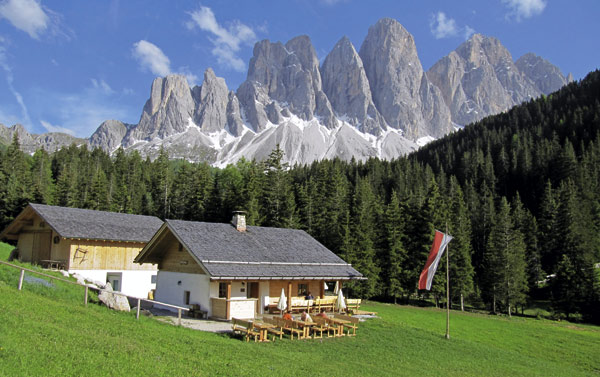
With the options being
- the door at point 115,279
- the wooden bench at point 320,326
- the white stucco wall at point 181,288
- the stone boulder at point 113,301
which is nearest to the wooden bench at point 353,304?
the wooden bench at point 320,326

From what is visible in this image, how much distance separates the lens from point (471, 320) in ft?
109

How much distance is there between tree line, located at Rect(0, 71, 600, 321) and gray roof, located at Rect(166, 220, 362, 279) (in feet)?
30.7

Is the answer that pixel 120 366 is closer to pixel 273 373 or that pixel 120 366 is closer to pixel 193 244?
pixel 273 373

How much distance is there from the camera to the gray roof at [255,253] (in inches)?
911

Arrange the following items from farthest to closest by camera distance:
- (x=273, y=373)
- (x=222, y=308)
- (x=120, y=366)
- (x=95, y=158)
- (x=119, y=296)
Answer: (x=95, y=158)
(x=222, y=308)
(x=119, y=296)
(x=273, y=373)
(x=120, y=366)

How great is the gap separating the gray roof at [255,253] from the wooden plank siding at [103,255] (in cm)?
1168

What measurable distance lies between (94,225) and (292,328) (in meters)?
23.6

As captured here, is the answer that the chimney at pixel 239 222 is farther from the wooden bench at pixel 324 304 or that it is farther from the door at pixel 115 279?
the door at pixel 115 279

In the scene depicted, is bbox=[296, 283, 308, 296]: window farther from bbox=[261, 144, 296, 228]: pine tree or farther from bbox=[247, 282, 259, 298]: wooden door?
bbox=[261, 144, 296, 228]: pine tree

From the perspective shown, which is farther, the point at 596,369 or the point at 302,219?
the point at 302,219

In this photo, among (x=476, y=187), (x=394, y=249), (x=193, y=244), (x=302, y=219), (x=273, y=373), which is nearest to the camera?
(x=273, y=373)

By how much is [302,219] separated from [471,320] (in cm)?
2713

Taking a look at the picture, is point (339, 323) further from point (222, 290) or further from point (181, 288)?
point (181, 288)

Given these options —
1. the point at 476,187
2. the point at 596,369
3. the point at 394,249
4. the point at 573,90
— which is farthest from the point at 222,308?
the point at 573,90
